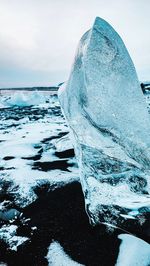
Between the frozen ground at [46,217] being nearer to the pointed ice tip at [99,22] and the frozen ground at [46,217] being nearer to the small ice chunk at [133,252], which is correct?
the small ice chunk at [133,252]

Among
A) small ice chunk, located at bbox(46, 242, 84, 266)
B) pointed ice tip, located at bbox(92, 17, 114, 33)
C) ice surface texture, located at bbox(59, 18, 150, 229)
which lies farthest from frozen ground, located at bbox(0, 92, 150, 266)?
pointed ice tip, located at bbox(92, 17, 114, 33)

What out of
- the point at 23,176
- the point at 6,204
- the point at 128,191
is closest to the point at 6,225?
the point at 6,204

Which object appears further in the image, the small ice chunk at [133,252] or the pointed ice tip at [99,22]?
the pointed ice tip at [99,22]

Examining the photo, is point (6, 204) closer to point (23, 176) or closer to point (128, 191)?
point (23, 176)

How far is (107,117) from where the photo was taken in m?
1.71

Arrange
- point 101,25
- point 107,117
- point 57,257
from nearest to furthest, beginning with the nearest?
point 57,257 < point 107,117 < point 101,25

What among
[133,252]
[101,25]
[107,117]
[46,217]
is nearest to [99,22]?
[101,25]

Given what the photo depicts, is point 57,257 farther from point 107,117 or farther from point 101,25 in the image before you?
point 101,25

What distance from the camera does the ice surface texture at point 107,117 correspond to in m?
1.60

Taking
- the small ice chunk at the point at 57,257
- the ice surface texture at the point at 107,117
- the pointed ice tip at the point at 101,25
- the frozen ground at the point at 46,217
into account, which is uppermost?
the pointed ice tip at the point at 101,25

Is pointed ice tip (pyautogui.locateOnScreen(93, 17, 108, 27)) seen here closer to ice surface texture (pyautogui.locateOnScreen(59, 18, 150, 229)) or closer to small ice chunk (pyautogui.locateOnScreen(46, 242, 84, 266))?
ice surface texture (pyautogui.locateOnScreen(59, 18, 150, 229))

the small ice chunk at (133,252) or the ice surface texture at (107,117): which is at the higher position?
the ice surface texture at (107,117)

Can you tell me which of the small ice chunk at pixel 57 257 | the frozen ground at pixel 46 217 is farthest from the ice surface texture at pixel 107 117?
the small ice chunk at pixel 57 257

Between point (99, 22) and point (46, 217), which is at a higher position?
point (99, 22)
